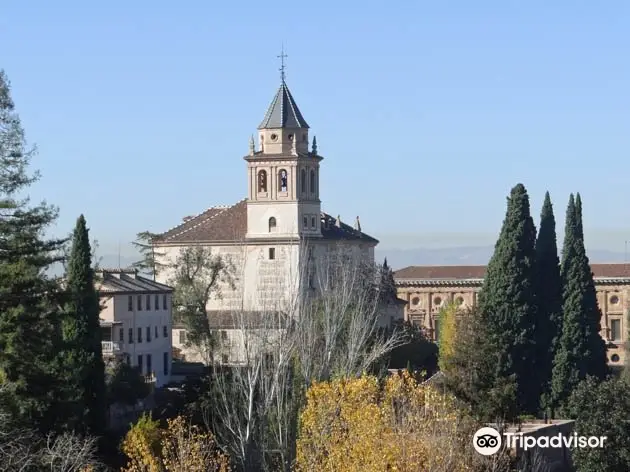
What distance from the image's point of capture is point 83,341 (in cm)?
5484

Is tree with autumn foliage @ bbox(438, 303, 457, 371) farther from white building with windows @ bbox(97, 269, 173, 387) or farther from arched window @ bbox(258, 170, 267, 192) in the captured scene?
arched window @ bbox(258, 170, 267, 192)

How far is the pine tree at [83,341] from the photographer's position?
53.0 meters

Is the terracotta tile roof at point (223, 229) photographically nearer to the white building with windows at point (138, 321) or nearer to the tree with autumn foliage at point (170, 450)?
the white building with windows at point (138, 321)

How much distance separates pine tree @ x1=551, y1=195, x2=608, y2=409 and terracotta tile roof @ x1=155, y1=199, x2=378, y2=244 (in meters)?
32.8

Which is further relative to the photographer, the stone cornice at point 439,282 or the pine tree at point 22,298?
the stone cornice at point 439,282

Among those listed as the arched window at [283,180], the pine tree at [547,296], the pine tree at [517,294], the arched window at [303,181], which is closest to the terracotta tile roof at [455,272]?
the arched window at [303,181]

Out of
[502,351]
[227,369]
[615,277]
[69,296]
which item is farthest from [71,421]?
[615,277]

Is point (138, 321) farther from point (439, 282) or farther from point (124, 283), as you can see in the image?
point (439, 282)

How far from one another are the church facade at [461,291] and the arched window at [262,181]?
63.8 feet

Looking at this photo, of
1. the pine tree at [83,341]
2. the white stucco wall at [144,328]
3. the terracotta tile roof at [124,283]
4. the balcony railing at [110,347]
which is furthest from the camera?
the terracotta tile roof at [124,283]

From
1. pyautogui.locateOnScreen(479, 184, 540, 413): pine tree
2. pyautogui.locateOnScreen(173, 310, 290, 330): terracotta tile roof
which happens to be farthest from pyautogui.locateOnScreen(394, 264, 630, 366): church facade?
pyautogui.locateOnScreen(479, 184, 540, 413): pine tree

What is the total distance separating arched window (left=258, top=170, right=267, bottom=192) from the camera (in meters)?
102

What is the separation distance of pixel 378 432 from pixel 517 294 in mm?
24644

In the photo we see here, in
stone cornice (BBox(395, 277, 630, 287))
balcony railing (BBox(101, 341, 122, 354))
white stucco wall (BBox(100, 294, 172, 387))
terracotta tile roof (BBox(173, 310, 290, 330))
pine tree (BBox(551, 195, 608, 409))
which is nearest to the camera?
terracotta tile roof (BBox(173, 310, 290, 330))
